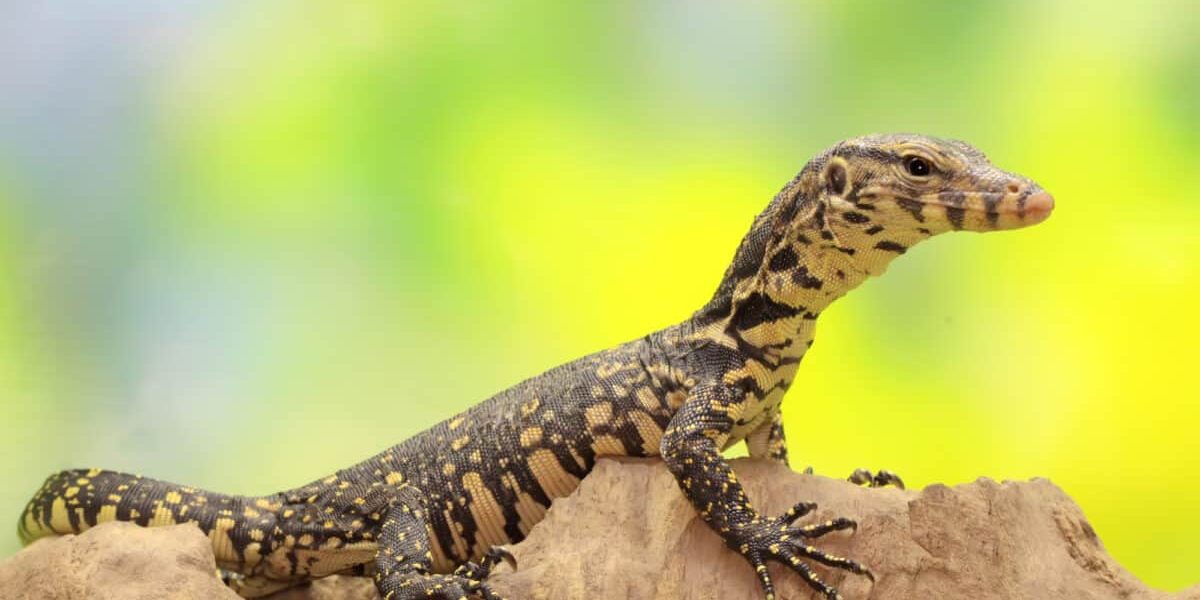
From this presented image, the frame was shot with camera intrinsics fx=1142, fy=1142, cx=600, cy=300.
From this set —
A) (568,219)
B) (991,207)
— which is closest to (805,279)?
(991,207)

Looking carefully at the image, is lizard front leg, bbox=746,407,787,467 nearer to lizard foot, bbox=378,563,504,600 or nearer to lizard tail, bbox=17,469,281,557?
lizard foot, bbox=378,563,504,600

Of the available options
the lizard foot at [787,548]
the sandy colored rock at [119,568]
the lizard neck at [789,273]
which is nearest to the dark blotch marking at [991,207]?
the lizard neck at [789,273]

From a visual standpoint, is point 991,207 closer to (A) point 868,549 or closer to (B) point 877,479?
(A) point 868,549

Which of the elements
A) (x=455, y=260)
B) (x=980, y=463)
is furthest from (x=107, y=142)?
(x=980, y=463)

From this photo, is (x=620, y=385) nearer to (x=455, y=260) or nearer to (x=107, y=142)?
(x=455, y=260)

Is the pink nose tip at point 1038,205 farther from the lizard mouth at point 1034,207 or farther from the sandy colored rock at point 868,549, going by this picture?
the sandy colored rock at point 868,549

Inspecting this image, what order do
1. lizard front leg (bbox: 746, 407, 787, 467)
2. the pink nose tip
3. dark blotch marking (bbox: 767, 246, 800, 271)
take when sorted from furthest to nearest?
lizard front leg (bbox: 746, 407, 787, 467)
dark blotch marking (bbox: 767, 246, 800, 271)
the pink nose tip

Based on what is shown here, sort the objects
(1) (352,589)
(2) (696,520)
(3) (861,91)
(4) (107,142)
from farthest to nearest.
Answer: (3) (861,91) → (4) (107,142) → (1) (352,589) → (2) (696,520)

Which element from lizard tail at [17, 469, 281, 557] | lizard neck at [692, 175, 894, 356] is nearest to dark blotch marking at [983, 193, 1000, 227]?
lizard neck at [692, 175, 894, 356]
